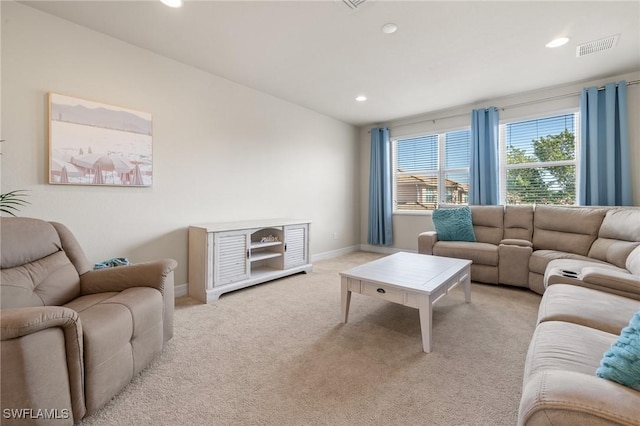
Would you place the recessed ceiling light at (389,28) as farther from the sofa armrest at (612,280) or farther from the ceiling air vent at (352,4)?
the sofa armrest at (612,280)

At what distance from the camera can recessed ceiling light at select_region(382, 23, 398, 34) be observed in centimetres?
226

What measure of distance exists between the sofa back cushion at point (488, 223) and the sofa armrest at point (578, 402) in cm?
324

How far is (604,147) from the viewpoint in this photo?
3213 mm

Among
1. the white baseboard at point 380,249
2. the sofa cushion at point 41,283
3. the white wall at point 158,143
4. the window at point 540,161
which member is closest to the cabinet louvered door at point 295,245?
the white wall at point 158,143

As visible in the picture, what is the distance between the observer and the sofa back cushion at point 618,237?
252 centimetres

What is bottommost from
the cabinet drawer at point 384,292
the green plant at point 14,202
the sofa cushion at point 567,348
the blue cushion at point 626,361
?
the cabinet drawer at point 384,292

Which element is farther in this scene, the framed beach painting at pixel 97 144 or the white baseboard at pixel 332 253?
the white baseboard at pixel 332 253

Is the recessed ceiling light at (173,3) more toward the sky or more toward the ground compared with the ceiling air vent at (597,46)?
more toward the ground

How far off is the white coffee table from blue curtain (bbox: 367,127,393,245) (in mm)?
2442

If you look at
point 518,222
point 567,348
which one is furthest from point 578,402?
point 518,222

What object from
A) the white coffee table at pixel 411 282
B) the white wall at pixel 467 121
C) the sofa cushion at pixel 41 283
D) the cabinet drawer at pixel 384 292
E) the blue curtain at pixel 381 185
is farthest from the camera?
the blue curtain at pixel 381 185

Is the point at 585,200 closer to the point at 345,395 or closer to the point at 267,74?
the point at 345,395

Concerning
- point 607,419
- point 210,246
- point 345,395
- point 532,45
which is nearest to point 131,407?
point 345,395

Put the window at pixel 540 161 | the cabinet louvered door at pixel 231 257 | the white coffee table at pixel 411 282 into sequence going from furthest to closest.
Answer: the window at pixel 540 161 < the cabinet louvered door at pixel 231 257 < the white coffee table at pixel 411 282
